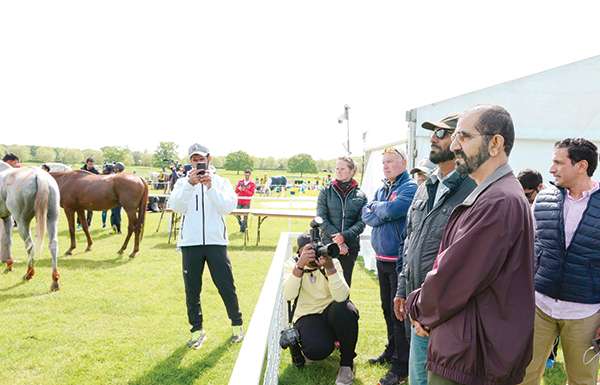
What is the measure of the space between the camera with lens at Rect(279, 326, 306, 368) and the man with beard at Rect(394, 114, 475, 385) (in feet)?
4.33

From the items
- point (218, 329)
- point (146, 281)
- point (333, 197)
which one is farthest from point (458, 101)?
point (146, 281)

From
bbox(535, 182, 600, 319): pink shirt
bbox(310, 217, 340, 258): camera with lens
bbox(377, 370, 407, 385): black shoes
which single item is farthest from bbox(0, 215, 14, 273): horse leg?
bbox(535, 182, 600, 319): pink shirt

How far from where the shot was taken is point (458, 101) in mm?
6238

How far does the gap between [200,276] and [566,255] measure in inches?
133

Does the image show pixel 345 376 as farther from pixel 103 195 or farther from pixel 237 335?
pixel 103 195

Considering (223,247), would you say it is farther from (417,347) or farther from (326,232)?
(417,347)

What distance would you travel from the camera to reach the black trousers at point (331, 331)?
3646mm

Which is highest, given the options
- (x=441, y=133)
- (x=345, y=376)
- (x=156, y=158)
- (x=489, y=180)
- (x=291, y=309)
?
(x=156, y=158)

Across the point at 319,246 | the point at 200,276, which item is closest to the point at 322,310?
the point at 319,246

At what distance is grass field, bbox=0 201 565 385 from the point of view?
3.87 meters

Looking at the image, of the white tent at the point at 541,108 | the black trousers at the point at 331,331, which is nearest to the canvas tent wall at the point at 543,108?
the white tent at the point at 541,108

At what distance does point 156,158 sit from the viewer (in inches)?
3691

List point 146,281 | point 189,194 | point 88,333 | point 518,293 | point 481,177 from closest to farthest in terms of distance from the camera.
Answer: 1. point 518,293
2. point 481,177
3. point 189,194
4. point 88,333
5. point 146,281

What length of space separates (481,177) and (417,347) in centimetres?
108
